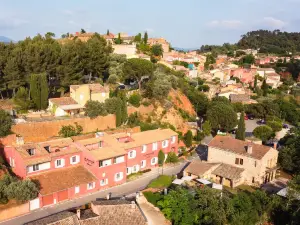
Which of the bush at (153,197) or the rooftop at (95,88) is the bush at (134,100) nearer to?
the rooftop at (95,88)

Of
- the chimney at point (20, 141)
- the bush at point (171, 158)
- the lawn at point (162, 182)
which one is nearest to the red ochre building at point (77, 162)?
the chimney at point (20, 141)

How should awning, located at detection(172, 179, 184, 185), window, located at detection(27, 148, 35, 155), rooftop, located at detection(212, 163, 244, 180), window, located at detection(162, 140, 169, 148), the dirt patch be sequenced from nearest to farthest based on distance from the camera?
window, located at detection(27, 148, 35, 155) < awning, located at detection(172, 179, 184, 185) < rooftop, located at detection(212, 163, 244, 180) < window, located at detection(162, 140, 169, 148) < the dirt patch

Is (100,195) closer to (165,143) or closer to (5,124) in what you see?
(165,143)

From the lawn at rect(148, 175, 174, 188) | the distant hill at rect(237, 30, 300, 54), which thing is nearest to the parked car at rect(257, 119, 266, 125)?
the lawn at rect(148, 175, 174, 188)

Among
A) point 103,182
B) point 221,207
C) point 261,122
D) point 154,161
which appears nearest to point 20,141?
point 103,182

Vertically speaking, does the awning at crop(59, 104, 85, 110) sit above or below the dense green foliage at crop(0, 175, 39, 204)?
above

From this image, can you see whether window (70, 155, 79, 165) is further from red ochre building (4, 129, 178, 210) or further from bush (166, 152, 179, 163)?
bush (166, 152, 179, 163)
